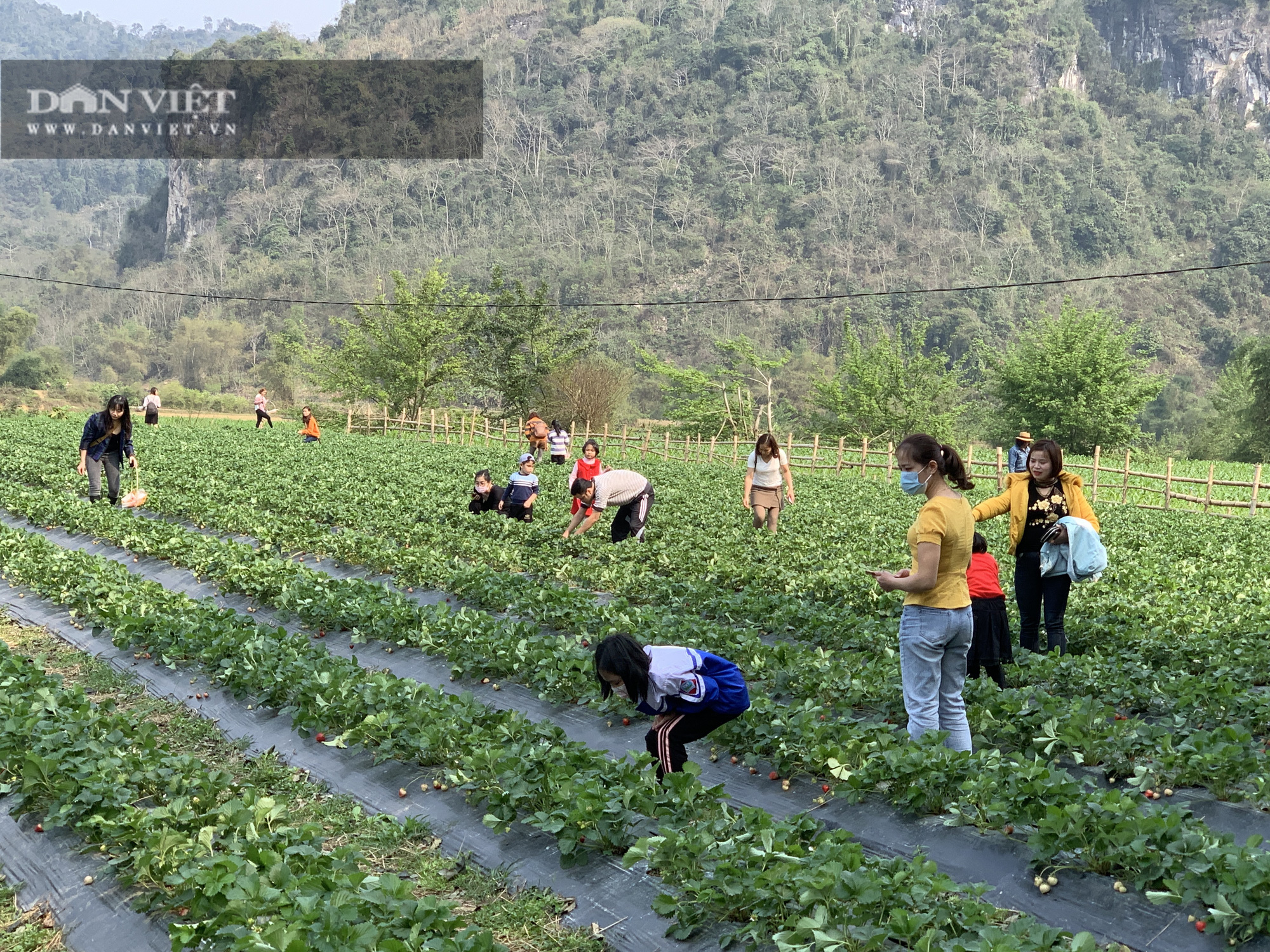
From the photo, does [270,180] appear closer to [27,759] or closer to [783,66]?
[783,66]

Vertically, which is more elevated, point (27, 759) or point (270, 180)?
point (270, 180)

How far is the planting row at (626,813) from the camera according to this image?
3.87 m

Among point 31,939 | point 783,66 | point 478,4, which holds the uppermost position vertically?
point 478,4

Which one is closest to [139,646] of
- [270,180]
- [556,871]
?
[556,871]

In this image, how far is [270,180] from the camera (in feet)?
440

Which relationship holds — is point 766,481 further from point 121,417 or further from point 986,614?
point 121,417

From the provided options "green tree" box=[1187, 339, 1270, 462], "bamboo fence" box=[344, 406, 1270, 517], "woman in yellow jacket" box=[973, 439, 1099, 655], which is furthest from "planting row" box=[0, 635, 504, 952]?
"green tree" box=[1187, 339, 1270, 462]

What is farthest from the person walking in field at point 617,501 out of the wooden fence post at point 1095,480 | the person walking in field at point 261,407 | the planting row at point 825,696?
the person walking in field at point 261,407

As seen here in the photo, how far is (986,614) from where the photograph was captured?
709 centimetres

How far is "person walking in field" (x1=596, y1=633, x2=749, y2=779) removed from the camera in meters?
4.96

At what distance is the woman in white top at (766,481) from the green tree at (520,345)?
42014 mm

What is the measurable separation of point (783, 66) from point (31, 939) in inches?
5572

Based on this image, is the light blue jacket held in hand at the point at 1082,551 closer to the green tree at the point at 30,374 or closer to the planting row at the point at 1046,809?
the planting row at the point at 1046,809
